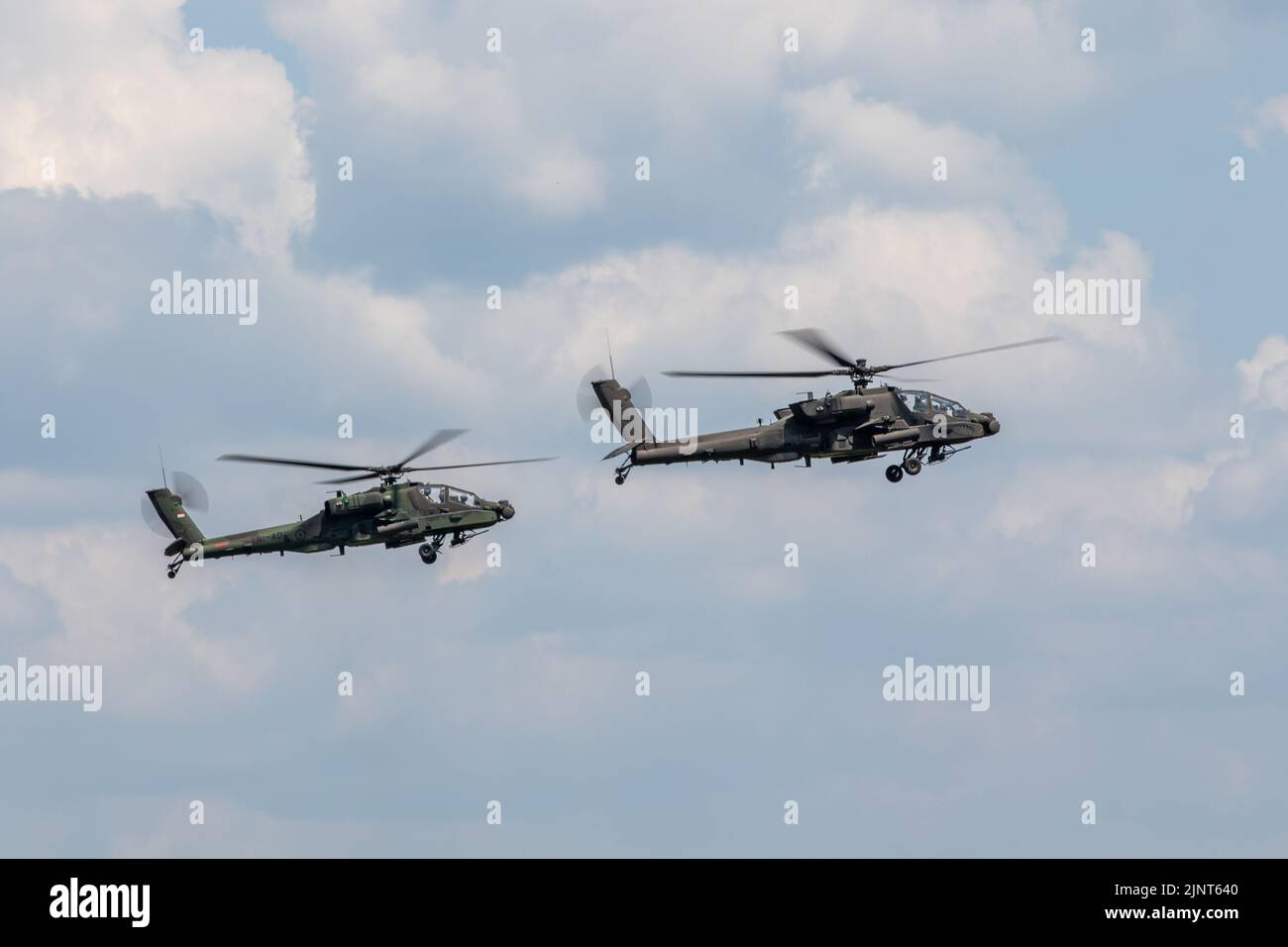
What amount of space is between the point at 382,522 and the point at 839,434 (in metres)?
24.9

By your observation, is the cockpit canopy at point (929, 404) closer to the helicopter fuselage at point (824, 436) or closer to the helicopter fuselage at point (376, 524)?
the helicopter fuselage at point (824, 436)

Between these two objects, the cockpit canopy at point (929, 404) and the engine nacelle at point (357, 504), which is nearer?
the cockpit canopy at point (929, 404)

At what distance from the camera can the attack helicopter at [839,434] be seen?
419ft

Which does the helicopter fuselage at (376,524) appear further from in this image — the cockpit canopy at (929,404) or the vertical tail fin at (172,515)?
the cockpit canopy at (929,404)

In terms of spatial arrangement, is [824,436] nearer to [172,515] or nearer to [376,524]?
[376,524]

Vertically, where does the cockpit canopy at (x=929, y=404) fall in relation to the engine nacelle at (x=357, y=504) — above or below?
above

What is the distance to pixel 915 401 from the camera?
130 m

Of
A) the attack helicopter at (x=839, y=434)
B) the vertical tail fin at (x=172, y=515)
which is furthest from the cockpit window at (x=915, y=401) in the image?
the vertical tail fin at (x=172, y=515)

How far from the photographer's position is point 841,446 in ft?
421

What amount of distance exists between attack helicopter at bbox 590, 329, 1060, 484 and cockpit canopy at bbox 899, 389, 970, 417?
48 millimetres

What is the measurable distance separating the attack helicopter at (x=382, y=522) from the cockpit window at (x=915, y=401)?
2254 cm
